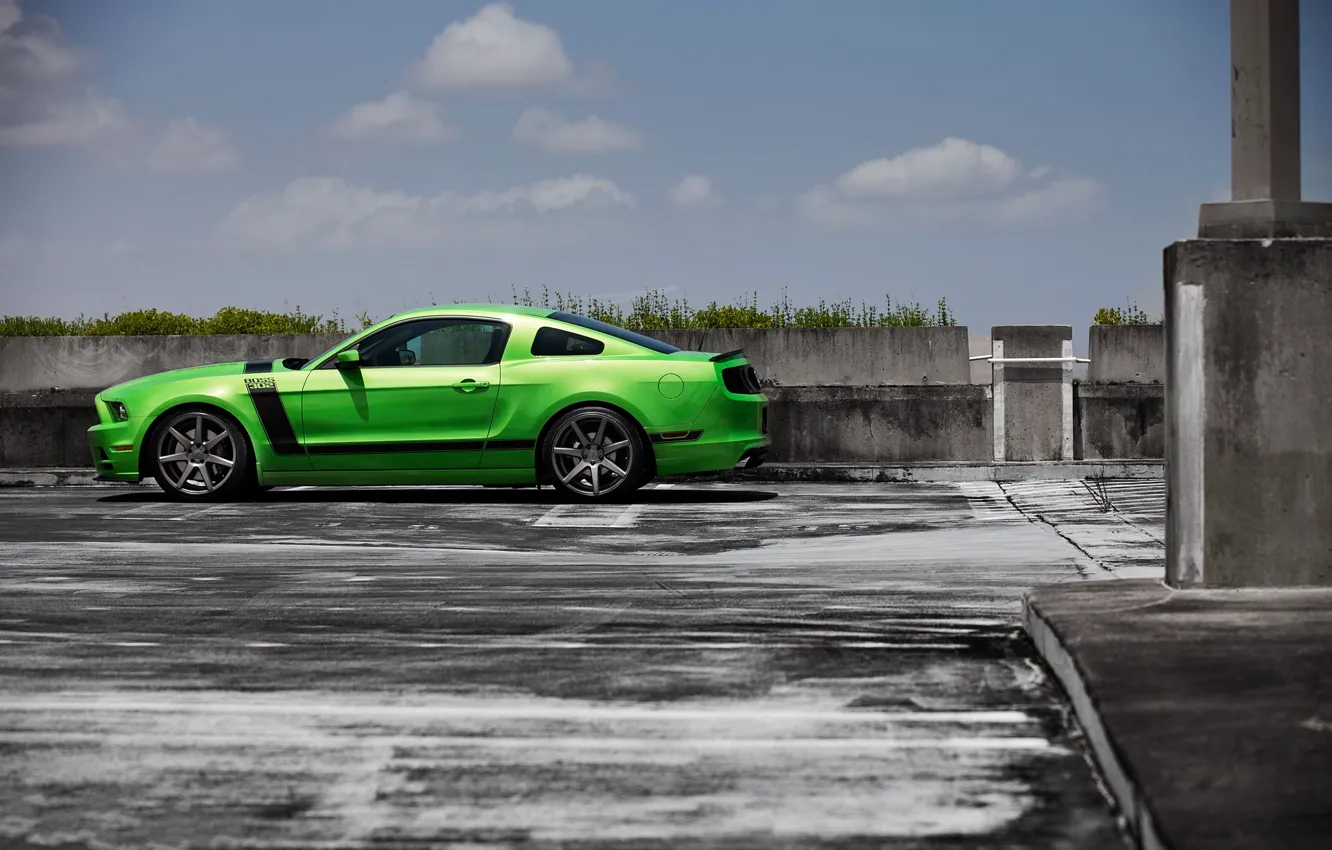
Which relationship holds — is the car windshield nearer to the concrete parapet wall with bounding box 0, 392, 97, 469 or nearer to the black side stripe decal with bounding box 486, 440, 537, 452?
the black side stripe decal with bounding box 486, 440, 537, 452

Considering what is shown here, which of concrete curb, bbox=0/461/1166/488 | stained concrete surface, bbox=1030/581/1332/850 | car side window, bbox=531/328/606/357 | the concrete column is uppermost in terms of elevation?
the concrete column

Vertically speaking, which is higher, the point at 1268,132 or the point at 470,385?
the point at 1268,132

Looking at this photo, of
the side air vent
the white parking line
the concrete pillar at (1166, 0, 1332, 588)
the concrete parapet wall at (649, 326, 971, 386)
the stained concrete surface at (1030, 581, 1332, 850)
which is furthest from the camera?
the concrete parapet wall at (649, 326, 971, 386)

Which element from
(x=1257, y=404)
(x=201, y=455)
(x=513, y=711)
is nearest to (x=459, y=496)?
(x=201, y=455)

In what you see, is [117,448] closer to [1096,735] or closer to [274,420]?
[274,420]

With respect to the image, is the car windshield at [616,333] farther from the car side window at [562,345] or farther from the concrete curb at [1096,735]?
the concrete curb at [1096,735]

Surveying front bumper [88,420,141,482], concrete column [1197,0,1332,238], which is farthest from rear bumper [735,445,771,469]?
concrete column [1197,0,1332,238]

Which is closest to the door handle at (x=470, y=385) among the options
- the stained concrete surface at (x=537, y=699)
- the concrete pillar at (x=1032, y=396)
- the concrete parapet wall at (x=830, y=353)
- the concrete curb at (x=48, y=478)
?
the stained concrete surface at (x=537, y=699)

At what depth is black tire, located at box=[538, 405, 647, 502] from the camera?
41.3 feet

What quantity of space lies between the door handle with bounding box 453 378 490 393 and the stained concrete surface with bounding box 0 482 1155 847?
3.04m

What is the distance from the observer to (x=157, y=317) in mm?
21625

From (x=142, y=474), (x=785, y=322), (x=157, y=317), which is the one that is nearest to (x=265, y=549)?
(x=142, y=474)

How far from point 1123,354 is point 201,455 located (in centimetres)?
921

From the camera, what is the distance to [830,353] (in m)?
18.0
